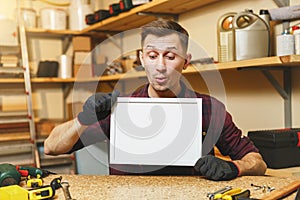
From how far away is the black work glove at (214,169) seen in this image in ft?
3.50

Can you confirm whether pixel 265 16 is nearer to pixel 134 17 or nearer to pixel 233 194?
pixel 134 17

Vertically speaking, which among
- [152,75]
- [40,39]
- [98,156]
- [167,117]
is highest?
[40,39]

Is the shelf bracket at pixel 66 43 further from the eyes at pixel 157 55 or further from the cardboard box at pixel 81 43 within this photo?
the eyes at pixel 157 55

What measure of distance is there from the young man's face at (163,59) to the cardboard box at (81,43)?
1.96 meters

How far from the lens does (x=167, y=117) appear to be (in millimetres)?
1142

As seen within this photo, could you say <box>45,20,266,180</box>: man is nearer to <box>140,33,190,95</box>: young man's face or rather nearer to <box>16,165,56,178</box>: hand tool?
<box>140,33,190,95</box>: young man's face

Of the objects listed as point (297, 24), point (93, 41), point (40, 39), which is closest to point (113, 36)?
point (93, 41)

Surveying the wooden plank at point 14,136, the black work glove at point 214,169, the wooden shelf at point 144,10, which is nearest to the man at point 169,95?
the black work glove at point 214,169

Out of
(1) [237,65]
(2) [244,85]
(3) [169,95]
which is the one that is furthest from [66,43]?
(3) [169,95]

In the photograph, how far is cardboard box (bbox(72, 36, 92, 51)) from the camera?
318 cm

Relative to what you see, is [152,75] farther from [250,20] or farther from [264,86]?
[264,86]

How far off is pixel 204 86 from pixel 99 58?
3.80ft

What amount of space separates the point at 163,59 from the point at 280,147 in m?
0.67

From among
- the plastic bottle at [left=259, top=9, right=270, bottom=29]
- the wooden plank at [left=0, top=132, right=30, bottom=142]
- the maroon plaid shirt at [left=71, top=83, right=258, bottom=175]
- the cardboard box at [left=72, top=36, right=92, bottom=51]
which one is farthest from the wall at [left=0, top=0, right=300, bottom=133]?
the wooden plank at [left=0, top=132, right=30, bottom=142]
